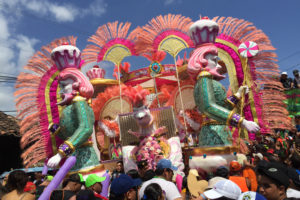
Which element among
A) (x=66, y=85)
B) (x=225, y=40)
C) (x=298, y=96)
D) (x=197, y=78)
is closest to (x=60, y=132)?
(x=66, y=85)

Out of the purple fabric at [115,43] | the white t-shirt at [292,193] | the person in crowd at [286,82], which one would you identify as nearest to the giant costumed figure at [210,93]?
the purple fabric at [115,43]

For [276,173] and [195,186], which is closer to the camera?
[276,173]

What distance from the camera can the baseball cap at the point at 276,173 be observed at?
156cm

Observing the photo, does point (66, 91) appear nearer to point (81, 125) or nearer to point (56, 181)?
point (81, 125)

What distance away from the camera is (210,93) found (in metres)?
3.64

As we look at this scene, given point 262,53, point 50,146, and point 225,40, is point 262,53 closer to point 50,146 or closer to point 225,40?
point 225,40

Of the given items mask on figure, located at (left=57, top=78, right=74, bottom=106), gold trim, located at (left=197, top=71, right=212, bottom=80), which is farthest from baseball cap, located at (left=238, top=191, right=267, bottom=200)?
mask on figure, located at (left=57, top=78, right=74, bottom=106)

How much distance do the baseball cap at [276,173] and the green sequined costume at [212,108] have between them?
1870 mm

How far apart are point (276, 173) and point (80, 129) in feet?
8.79

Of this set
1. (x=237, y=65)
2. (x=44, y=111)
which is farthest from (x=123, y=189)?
(x=237, y=65)

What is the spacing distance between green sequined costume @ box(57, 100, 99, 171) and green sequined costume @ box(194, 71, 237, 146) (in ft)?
5.52

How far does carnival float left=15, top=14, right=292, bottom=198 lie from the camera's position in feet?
12.0

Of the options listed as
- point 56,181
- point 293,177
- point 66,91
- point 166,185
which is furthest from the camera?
point 66,91

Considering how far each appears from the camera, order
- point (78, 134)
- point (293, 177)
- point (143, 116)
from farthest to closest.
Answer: point (143, 116), point (78, 134), point (293, 177)
